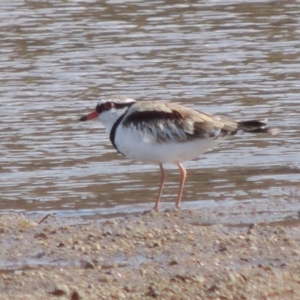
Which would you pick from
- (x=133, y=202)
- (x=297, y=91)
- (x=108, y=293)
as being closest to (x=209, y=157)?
(x=133, y=202)

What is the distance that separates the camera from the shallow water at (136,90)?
33.3ft

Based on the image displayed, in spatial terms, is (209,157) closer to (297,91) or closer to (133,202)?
(133,202)

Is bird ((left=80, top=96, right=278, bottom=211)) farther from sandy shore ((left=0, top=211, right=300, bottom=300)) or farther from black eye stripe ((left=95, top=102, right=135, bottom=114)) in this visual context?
sandy shore ((left=0, top=211, right=300, bottom=300))

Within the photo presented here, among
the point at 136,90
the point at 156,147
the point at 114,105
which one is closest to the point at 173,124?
the point at 156,147

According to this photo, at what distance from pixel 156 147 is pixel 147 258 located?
1.88 m

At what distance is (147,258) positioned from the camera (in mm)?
7668

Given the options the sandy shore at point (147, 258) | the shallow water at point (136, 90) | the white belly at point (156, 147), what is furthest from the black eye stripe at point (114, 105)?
the sandy shore at point (147, 258)

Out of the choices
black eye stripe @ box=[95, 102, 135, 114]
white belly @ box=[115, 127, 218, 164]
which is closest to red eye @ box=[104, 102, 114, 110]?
black eye stripe @ box=[95, 102, 135, 114]

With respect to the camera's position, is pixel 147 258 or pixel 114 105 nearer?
pixel 147 258

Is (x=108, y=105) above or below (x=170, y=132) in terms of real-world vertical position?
above

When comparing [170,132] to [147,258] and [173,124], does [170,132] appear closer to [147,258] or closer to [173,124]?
[173,124]

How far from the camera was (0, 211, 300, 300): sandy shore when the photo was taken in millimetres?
6672

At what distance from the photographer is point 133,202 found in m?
9.81

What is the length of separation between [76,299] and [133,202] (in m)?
3.35
